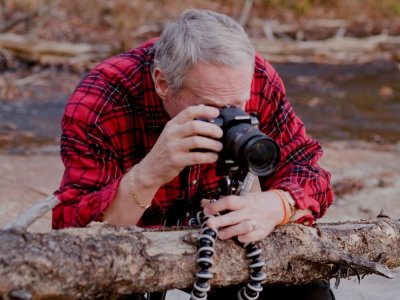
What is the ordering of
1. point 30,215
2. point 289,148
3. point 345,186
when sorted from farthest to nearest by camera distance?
point 345,186
point 289,148
point 30,215

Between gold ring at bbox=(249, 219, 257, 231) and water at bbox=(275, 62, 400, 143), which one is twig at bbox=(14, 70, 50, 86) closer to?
water at bbox=(275, 62, 400, 143)

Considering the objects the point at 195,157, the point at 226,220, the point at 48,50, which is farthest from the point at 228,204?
the point at 48,50

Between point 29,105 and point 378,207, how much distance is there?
3855mm

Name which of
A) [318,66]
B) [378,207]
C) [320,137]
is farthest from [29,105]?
[318,66]

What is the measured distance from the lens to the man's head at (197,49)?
1858 millimetres

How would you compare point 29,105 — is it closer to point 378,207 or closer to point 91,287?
point 378,207

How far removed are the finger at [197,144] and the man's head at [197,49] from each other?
24cm

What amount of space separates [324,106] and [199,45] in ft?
19.7

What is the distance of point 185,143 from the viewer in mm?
1720

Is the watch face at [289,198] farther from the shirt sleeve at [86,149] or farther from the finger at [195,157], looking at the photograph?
the shirt sleeve at [86,149]

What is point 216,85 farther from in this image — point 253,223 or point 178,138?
point 253,223

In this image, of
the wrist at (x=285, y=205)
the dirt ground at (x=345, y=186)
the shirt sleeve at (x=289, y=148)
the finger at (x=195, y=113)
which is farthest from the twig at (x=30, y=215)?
the dirt ground at (x=345, y=186)

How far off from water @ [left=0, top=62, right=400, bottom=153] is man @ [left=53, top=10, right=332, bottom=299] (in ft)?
10.3

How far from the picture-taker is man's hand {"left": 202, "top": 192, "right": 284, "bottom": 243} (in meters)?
1.86
